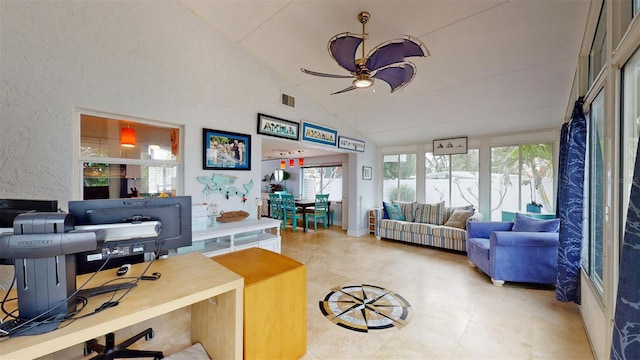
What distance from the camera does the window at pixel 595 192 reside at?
197 cm

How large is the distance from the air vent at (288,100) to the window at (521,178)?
4104 mm

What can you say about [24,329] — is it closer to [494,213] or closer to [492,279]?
[492,279]

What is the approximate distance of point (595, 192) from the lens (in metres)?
2.19

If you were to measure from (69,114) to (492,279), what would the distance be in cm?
490

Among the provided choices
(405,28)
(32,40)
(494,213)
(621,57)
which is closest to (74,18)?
(32,40)

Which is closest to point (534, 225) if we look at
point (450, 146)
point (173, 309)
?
point (450, 146)

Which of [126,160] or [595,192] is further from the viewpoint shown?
[126,160]

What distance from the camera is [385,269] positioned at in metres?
3.65

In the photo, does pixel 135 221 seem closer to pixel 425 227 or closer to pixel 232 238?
pixel 232 238

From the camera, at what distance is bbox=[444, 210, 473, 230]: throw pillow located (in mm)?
4703

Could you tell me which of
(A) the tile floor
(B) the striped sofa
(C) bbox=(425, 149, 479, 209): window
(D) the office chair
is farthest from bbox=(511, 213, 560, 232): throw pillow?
(D) the office chair

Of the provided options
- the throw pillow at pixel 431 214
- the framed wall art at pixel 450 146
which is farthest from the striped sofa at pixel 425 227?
the framed wall art at pixel 450 146

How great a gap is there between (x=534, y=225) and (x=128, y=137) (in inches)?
201

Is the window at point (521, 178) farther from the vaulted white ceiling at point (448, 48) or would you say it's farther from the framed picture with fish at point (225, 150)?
the framed picture with fish at point (225, 150)
